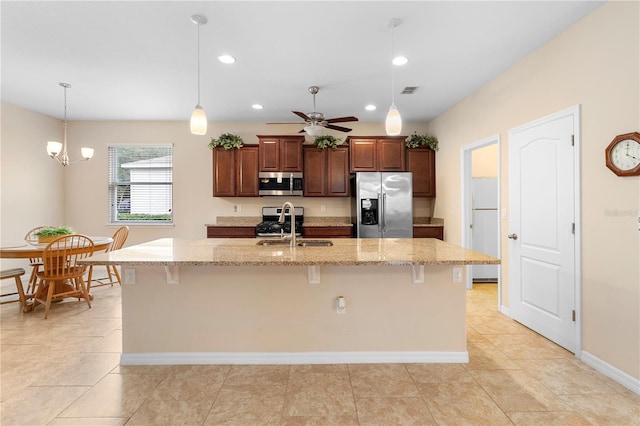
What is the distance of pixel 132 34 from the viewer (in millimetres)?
2721

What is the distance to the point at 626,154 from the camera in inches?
83.9

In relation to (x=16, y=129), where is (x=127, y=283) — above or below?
below

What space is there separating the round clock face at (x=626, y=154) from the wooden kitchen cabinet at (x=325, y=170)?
3442mm

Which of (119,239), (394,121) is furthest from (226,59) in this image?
(119,239)

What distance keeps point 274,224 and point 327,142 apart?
61.9 inches

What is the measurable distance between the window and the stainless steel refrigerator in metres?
3.27

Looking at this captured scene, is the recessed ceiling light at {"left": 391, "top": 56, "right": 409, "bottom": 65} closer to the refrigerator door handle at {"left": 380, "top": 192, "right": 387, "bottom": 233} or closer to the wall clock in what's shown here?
the wall clock

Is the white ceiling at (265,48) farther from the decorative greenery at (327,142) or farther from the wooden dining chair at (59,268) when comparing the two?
the wooden dining chair at (59,268)

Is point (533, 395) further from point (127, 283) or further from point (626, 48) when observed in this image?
point (127, 283)

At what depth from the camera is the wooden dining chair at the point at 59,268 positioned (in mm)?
3426

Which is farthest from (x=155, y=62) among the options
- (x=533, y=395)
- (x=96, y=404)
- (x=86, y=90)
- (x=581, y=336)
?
(x=581, y=336)

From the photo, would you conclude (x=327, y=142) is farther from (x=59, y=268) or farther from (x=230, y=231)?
(x=59, y=268)

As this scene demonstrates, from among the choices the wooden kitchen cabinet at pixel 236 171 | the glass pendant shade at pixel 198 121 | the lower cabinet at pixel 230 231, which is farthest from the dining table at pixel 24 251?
the glass pendant shade at pixel 198 121

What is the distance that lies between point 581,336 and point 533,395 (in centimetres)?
83
